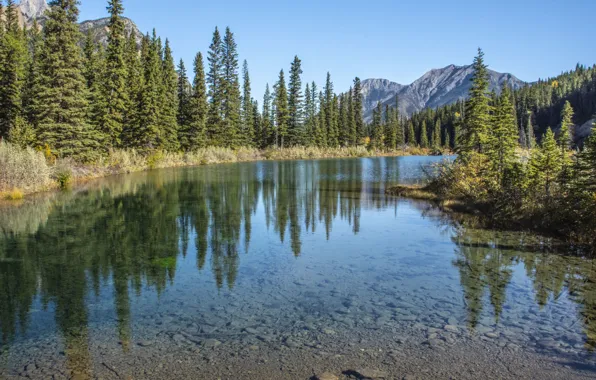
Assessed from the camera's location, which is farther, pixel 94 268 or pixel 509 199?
pixel 509 199

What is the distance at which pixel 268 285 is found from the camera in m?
9.76

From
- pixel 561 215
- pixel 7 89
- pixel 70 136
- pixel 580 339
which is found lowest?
pixel 580 339

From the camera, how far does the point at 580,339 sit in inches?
272

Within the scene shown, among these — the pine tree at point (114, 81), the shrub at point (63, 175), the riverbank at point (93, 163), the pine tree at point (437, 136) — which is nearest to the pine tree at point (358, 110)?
the riverbank at point (93, 163)

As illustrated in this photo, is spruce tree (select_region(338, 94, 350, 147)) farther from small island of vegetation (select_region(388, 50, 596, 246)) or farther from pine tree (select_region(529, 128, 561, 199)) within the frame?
pine tree (select_region(529, 128, 561, 199))

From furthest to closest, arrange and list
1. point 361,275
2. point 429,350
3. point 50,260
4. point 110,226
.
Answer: point 110,226 → point 50,260 → point 361,275 → point 429,350

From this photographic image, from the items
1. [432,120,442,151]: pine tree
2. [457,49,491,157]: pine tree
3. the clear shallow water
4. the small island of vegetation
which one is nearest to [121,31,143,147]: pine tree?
the clear shallow water

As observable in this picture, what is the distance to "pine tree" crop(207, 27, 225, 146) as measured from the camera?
227 ft

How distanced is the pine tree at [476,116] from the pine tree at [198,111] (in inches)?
1744

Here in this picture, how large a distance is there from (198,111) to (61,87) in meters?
32.9

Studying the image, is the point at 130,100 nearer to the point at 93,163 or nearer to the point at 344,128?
the point at 93,163

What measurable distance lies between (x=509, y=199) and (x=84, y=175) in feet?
99.0

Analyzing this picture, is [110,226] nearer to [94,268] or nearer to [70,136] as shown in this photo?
[94,268]

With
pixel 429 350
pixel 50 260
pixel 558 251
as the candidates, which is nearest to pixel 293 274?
pixel 429 350
